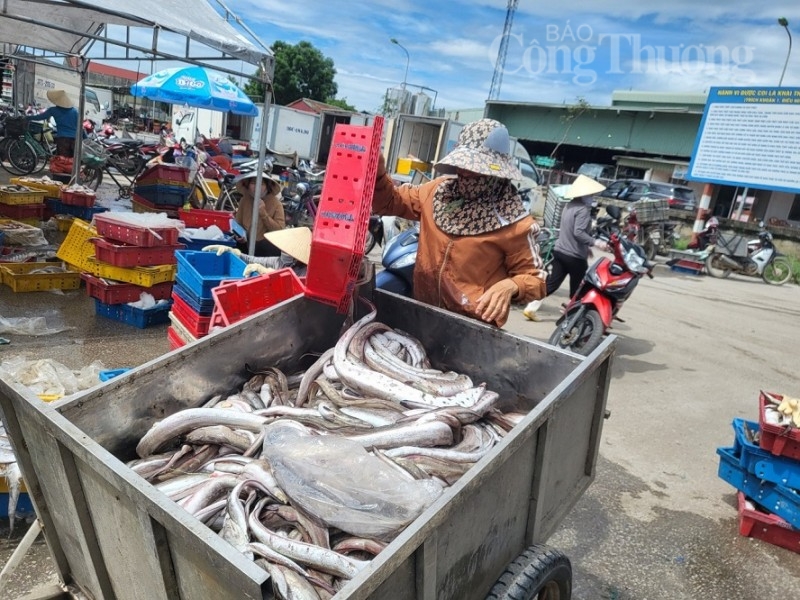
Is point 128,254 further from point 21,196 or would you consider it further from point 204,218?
point 21,196

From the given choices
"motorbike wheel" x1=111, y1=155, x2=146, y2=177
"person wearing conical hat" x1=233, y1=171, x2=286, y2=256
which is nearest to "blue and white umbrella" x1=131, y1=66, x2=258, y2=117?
"motorbike wheel" x1=111, y1=155, x2=146, y2=177

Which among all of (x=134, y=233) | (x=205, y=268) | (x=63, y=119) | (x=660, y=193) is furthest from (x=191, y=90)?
(x=660, y=193)

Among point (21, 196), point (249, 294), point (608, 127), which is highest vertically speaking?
point (608, 127)

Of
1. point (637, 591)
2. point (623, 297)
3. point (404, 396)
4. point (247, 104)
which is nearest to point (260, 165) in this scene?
point (623, 297)

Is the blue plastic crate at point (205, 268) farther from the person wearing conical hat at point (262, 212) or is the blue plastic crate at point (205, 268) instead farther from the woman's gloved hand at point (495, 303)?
the woman's gloved hand at point (495, 303)

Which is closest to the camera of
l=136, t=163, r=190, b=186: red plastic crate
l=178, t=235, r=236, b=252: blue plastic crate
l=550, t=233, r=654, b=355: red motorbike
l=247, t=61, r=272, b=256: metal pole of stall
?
l=550, t=233, r=654, b=355: red motorbike

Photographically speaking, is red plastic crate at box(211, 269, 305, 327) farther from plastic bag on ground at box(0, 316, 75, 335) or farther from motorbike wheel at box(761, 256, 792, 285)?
motorbike wheel at box(761, 256, 792, 285)

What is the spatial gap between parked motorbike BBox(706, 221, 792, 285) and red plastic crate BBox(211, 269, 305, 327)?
13.2 metres

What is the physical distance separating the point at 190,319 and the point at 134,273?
5.73ft

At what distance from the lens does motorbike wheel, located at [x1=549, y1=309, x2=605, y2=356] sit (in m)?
5.64

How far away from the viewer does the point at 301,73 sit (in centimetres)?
4766

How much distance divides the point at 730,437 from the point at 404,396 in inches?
152

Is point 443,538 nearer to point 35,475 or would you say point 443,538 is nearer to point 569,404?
point 569,404

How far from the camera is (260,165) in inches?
244
